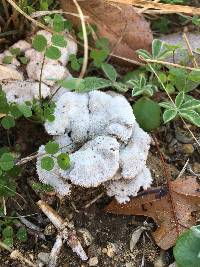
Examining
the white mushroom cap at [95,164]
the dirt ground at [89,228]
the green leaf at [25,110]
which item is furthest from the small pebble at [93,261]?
the green leaf at [25,110]

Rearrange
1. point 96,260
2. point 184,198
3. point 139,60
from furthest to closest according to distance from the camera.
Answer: point 139,60 → point 184,198 → point 96,260

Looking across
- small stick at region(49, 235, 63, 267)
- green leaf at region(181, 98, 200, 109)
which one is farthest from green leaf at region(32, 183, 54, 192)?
green leaf at region(181, 98, 200, 109)

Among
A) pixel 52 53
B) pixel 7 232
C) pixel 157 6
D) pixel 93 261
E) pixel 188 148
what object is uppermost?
pixel 157 6

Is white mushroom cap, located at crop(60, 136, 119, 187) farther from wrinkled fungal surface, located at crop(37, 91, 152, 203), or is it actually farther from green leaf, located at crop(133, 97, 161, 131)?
green leaf, located at crop(133, 97, 161, 131)

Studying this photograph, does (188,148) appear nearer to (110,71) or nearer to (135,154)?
(135,154)

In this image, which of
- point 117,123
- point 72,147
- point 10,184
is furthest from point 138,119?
point 10,184

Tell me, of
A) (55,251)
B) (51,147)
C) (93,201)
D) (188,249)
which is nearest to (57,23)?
(51,147)

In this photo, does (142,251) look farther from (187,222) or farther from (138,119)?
(138,119)
